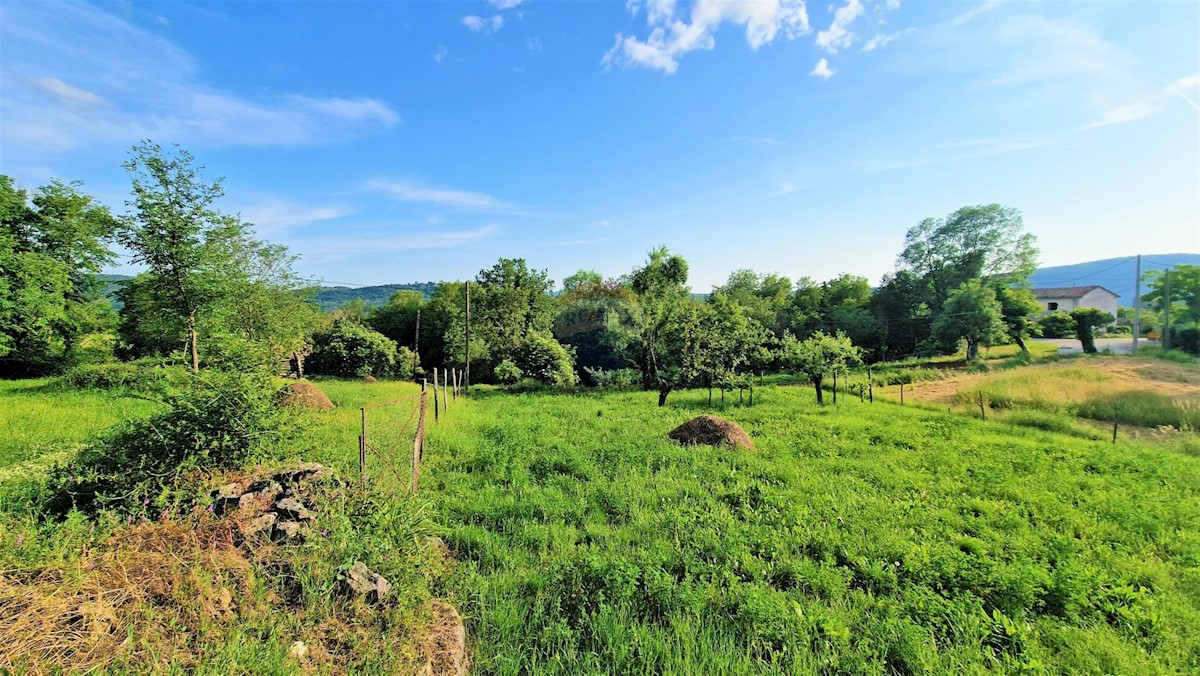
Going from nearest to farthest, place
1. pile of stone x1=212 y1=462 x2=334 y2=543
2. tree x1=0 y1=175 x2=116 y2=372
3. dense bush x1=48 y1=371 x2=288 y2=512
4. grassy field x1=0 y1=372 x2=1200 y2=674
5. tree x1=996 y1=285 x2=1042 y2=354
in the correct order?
grassy field x1=0 y1=372 x2=1200 y2=674 < pile of stone x1=212 y1=462 x2=334 y2=543 < dense bush x1=48 y1=371 x2=288 y2=512 < tree x1=0 y1=175 x2=116 y2=372 < tree x1=996 y1=285 x2=1042 y2=354

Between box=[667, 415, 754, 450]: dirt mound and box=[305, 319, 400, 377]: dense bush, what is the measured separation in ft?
73.0

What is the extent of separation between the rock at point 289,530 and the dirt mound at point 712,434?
7395mm

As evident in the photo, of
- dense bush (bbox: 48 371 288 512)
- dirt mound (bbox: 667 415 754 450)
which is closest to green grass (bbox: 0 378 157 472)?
dense bush (bbox: 48 371 288 512)

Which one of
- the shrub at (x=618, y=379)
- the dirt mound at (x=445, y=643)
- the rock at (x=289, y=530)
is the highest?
the rock at (x=289, y=530)

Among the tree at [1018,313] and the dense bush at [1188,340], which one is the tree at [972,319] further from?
the dense bush at [1188,340]

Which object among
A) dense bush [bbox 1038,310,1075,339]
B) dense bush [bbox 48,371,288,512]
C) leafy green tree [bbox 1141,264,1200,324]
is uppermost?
leafy green tree [bbox 1141,264,1200,324]

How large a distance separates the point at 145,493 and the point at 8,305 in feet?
58.8

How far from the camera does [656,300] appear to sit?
20.3 metres

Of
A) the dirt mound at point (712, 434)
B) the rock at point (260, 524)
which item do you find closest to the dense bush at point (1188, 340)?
the dirt mound at point (712, 434)

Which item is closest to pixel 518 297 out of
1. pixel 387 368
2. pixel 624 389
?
pixel 387 368

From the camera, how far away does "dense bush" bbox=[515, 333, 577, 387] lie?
2194cm

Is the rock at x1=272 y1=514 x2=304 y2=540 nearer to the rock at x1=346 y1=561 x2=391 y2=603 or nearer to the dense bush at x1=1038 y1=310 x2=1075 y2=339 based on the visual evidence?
the rock at x1=346 y1=561 x2=391 y2=603

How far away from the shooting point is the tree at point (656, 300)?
19953 millimetres

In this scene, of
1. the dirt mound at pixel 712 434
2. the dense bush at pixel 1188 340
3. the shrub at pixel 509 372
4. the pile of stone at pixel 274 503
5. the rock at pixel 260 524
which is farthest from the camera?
the dense bush at pixel 1188 340
